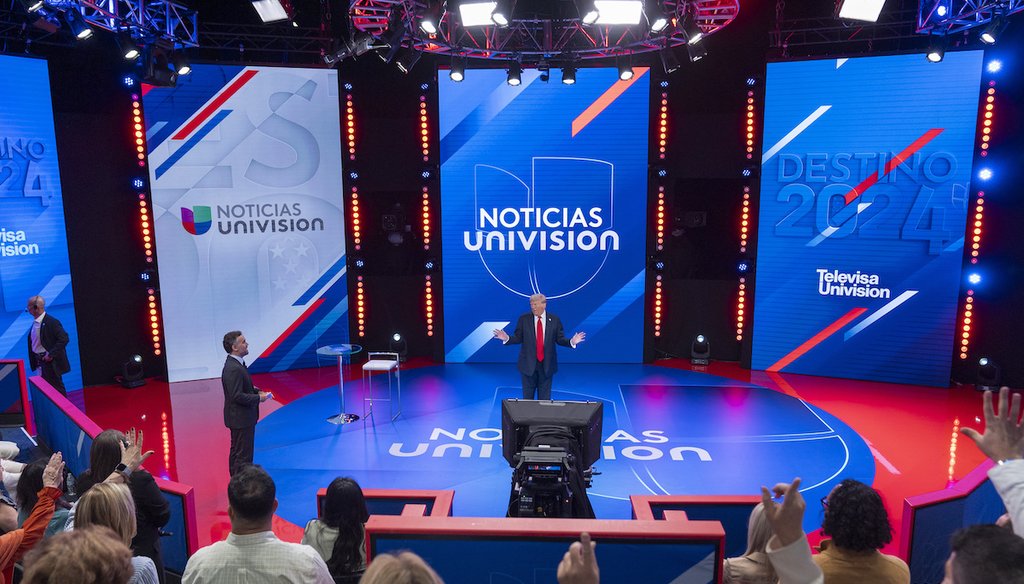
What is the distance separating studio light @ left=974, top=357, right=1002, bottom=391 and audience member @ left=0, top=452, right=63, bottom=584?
970 cm

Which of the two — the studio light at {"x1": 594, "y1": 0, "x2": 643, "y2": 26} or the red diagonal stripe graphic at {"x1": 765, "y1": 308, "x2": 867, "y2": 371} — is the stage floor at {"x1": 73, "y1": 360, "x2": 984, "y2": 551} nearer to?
the red diagonal stripe graphic at {"x1": 765, "y1": 308, "x2": 867, "y2": 371}

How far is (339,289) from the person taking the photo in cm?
1077

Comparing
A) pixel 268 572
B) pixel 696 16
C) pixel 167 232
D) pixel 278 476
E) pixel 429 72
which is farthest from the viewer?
pixel 429 72

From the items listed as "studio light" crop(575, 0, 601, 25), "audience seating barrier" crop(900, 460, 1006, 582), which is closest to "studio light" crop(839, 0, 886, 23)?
"studio light" crop(575, 0, 601, 25)

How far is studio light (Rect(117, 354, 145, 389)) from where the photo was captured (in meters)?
9.73

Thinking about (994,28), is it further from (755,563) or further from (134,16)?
(134,16)

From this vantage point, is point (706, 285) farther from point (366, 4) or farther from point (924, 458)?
point (366, 4)

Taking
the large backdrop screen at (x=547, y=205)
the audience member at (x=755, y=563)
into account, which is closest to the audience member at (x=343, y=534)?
the audience member at (x=755, y=563)

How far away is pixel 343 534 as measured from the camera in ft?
11.3

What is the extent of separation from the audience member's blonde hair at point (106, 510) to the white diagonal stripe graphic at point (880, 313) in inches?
362

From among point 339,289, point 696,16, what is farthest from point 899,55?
point 339,289

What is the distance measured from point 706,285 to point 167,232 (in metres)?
7.35

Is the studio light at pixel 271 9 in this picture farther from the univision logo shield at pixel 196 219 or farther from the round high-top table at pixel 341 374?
the round high-top table at pixel 341 374

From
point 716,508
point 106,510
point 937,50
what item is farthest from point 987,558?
point 937,50
